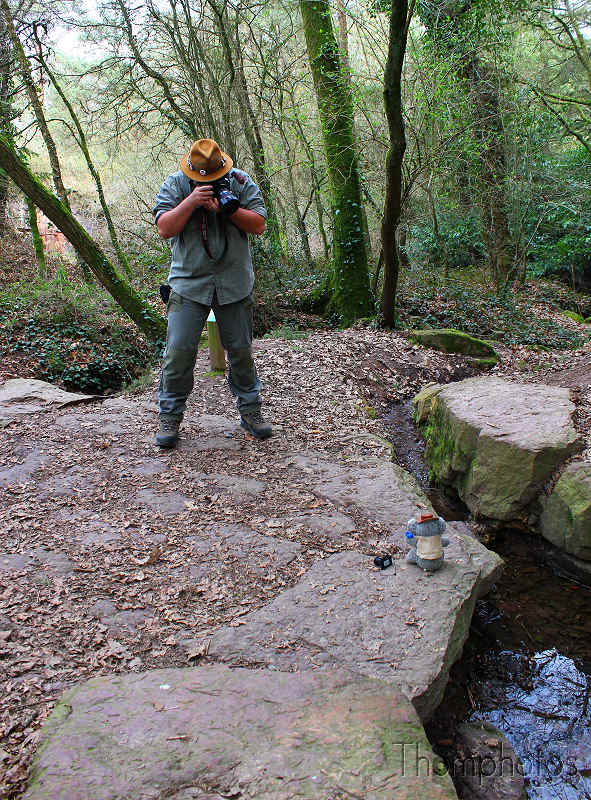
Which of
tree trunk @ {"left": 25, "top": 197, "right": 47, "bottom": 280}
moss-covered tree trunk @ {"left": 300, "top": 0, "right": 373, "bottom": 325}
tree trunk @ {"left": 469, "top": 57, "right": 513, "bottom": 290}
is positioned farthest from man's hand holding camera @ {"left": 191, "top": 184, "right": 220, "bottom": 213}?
tree trunk @ {"left": 25, "top": 197, "right": 47, "bottom": 280}

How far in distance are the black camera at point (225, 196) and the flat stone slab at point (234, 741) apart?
114 inches

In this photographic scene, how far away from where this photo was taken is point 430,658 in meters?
2.23

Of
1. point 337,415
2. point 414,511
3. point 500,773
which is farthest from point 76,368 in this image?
point 500,773

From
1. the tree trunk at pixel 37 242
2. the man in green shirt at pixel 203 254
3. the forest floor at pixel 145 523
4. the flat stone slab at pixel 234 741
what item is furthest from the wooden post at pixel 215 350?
the tree trunk at pixel 37 242

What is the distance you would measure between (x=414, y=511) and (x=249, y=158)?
809cm

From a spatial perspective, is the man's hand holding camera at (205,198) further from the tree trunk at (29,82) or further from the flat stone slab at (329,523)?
the tree trunk at (29,82)

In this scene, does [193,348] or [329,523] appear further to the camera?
[193,348]

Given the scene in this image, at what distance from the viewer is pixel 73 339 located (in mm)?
8180

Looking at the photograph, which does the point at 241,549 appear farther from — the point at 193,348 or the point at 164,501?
the point at 193,348

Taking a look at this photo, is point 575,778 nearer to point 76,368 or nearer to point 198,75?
point 76,368

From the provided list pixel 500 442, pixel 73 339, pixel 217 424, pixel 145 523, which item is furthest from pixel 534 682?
pixel 73 339

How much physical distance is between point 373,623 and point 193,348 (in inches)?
95.6

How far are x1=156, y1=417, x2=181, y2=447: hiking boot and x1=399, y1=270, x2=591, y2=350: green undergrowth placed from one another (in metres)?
5.52

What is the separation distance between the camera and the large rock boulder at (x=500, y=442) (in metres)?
3.92
